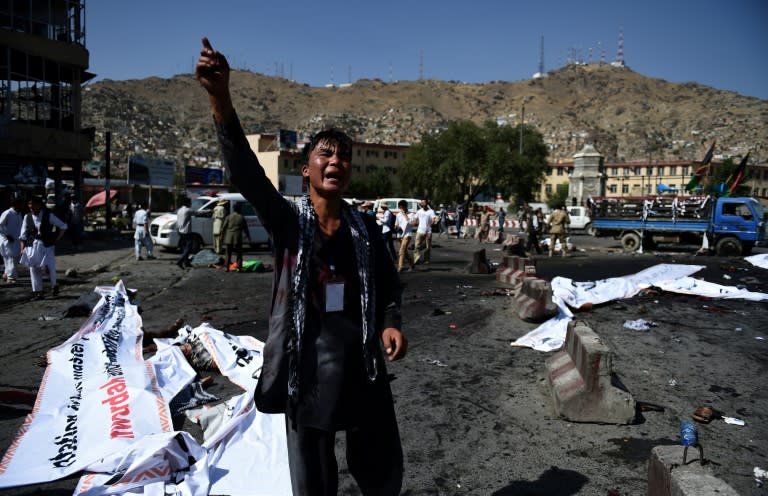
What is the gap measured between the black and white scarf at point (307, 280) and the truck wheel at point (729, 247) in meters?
22.7

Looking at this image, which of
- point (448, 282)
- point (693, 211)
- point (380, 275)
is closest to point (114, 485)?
point (380, 275)

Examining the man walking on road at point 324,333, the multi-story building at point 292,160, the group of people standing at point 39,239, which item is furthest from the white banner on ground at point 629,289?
the multi-story building at point 292,160

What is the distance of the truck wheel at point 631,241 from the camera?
24027mm

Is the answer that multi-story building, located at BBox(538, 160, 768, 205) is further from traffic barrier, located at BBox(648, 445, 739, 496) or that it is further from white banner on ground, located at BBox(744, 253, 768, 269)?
traffic barrier, located at BBox(648, 445, 739, 496)

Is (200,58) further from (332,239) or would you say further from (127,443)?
(127,443)

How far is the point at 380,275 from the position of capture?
8.61 ft

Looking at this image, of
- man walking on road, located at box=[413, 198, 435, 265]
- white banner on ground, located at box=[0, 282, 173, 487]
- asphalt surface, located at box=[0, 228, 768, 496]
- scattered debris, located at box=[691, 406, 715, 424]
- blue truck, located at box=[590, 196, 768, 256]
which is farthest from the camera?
blue truck, located at box=[590, 196, 768, 256]

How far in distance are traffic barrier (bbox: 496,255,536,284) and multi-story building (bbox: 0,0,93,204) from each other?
62.8 feet

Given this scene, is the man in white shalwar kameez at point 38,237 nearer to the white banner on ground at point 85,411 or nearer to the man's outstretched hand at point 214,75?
the white banner on ground at point 85,411

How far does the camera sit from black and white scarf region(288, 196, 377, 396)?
2301 mm

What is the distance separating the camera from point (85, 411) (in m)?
4.21

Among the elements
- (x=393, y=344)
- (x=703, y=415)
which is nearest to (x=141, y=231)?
(x=703, y=415)

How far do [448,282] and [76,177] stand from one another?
22270mm

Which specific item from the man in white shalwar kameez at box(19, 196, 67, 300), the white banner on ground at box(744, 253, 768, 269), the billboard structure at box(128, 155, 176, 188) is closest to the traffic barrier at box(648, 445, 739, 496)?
the man in white shalwar kameez at box(19, 196, 67, 300)
